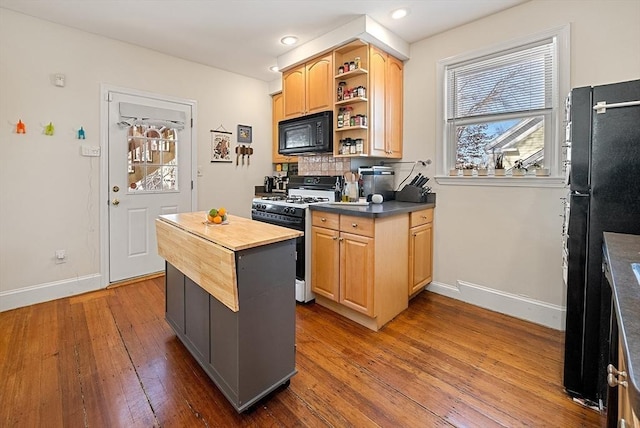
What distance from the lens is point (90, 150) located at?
126 inches

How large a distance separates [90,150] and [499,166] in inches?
156

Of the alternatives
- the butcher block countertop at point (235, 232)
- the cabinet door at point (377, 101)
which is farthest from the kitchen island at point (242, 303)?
the cabinet door at point (377, 101)

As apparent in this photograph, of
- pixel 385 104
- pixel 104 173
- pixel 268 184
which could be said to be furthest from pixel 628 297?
pixel 268 184

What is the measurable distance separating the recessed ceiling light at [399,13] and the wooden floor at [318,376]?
2.63 meters

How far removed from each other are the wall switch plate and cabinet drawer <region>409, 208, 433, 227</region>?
325 cm

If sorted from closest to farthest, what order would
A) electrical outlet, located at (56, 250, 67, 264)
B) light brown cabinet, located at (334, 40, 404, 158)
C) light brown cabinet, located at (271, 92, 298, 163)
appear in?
light brown cabinet, located at (334, 40, 404, 158), electrical outlet, located at (56, 250, 67, 264), light brown cabinet, located at (271, 92, 298, 163)

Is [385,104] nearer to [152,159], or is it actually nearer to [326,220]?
[326,220]

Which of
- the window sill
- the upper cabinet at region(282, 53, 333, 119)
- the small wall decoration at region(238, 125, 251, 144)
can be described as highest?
the upper cabinet at region(282, 53, 333, 119)

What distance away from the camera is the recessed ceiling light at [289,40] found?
3212 millimetres

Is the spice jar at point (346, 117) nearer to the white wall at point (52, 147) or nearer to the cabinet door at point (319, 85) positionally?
the cabinet door at point (319, 85)

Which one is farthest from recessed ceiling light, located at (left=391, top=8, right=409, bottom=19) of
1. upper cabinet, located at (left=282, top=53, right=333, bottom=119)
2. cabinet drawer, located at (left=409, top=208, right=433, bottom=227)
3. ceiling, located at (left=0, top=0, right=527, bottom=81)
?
cabinet drawer, located at (left=409, top=208, right=433, bottom=227)

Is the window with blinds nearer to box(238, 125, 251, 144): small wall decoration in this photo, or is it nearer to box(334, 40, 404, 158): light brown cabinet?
box(334, 40, 404, 158): light brown cabinet

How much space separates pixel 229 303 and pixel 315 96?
8.15 feet

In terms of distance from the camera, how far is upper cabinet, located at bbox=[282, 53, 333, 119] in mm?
3145
